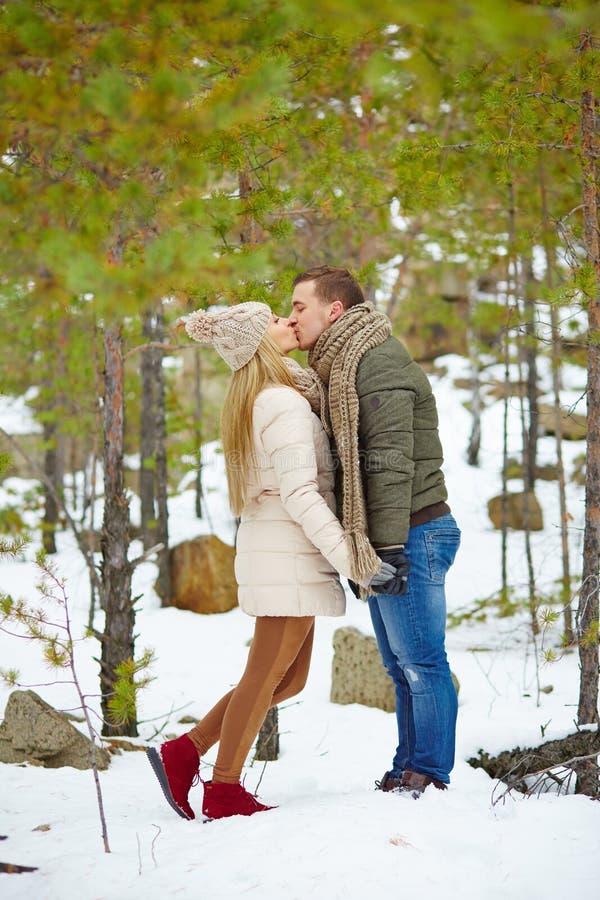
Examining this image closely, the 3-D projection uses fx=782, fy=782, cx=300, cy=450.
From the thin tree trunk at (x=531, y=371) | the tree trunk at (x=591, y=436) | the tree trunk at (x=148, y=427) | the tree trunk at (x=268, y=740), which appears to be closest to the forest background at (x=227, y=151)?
the tree trunk at (x=591, y=436)

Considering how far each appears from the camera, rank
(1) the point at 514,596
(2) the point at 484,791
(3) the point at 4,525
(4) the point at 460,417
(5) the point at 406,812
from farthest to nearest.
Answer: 1. (4) the point at 460,417
2. (3) the point at 4,525
3. (1) the point at 514,596
4. (2) the point at 484,791
5. (5) the point at 406,812

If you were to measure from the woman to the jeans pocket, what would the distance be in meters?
0.25

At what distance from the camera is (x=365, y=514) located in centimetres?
277

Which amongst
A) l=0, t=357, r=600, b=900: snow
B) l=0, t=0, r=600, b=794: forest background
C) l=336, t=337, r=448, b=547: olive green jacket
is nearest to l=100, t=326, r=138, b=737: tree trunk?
l=0, t=0, r=600, b=794: forest background

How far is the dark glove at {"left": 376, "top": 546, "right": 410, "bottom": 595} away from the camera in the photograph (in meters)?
2.72

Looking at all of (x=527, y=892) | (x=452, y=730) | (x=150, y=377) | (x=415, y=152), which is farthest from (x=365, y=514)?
(x=150, y=377)

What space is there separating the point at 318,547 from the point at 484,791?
1.44 metres

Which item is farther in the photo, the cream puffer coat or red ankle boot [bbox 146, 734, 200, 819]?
red ankle boot [bbox 146, 734, 200, 819]

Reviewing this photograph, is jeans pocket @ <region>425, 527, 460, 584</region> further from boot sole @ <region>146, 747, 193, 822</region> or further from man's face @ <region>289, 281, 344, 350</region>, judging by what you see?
boot sole @ <region>146, 747, 193, 822</region>

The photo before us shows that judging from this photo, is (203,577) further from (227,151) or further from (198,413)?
(227,151)

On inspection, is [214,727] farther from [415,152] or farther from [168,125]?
[415,152]

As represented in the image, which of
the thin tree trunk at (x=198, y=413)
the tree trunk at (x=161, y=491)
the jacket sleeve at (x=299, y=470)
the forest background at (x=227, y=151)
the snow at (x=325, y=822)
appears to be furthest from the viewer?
the thin tree trunk at (x=198, y=413)

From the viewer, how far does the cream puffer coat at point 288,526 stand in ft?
8.79

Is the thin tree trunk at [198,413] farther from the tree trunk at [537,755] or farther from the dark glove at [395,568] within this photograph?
the dark glove at [395,568]
